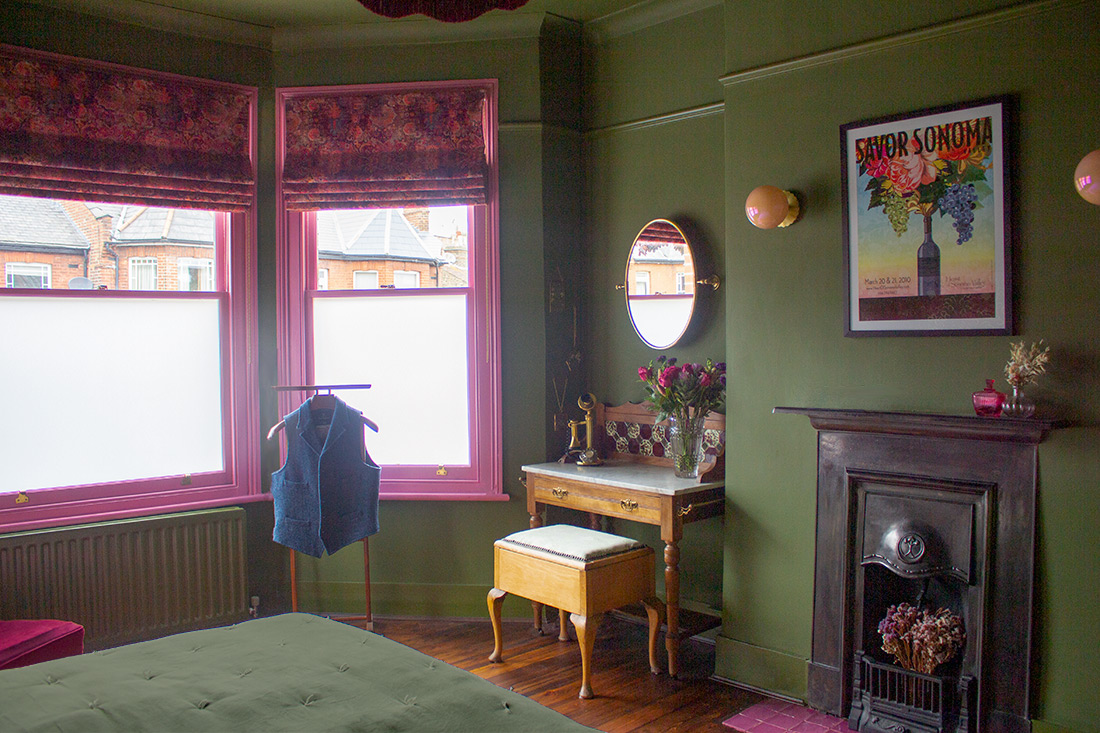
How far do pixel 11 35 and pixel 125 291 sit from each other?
1.21 metres

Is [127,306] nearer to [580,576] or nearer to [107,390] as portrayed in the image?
[107,390]

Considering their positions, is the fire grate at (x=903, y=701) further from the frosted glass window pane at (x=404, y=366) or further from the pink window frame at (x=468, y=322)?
the frosted glass window pane at (x=404, y=366)

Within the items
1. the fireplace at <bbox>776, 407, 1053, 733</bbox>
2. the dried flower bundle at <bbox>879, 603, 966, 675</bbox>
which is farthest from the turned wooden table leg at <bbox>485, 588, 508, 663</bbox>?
the dried flower bundle at <bbox>879, 603, 966, 675</bbox>

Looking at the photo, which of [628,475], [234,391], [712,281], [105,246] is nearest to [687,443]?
[628,475]

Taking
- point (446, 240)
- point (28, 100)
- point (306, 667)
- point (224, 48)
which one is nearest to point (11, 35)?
point (28, 100)

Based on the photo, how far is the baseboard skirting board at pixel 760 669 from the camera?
3234mm

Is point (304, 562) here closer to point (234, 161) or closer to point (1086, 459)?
point (234, 161)

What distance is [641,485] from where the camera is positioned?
349 centimetres

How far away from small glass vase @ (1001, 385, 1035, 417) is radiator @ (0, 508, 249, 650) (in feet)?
11.0

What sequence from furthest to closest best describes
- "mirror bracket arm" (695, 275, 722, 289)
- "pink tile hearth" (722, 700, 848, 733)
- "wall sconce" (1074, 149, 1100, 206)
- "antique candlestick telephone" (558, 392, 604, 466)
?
"antique candlestick telephone" (558, 392, 604, 466) < "mirror bracket arm" (695, 275, 722, 289) < "pink tile hearth" (722, 700, 848, 733) < "wall sconce" (1074, 149, 1100, 206)

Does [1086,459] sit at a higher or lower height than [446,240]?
lower

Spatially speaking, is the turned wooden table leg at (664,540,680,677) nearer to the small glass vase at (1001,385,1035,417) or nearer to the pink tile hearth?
the pink tile hearth

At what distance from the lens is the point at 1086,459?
2.57 meters

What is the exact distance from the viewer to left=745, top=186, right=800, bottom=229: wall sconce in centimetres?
316
